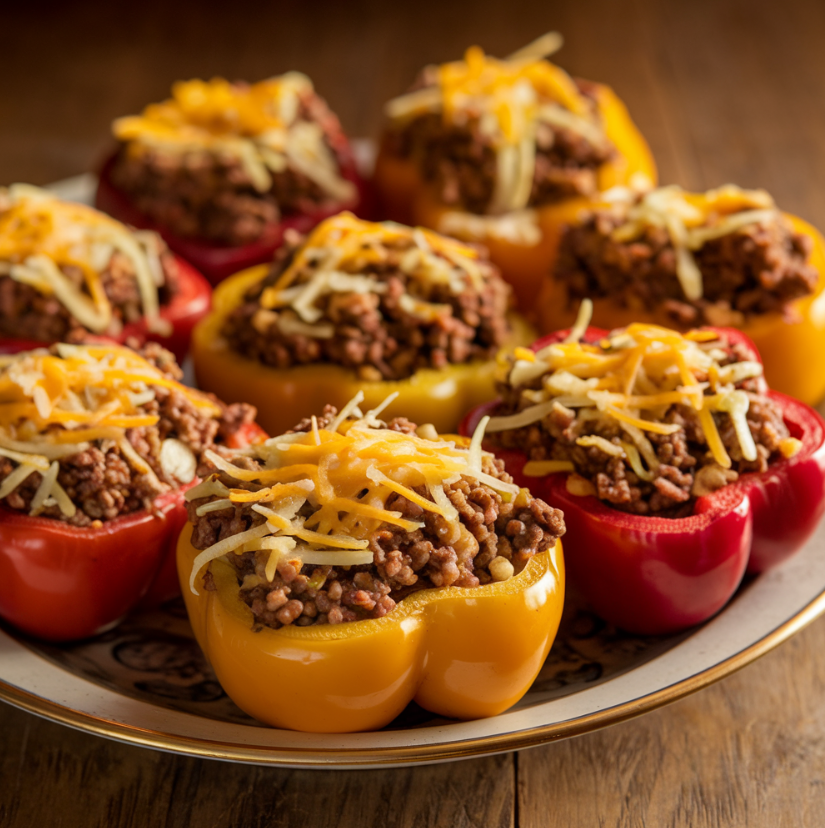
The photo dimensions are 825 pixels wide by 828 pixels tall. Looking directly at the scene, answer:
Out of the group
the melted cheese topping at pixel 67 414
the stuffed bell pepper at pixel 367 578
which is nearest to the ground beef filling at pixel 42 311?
the melted cheese topping at pixel 67 414

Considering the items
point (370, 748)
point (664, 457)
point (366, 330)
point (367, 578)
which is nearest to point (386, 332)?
point (366, 330)

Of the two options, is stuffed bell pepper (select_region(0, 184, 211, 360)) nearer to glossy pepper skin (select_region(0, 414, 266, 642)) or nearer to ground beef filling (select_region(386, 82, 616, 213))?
glossy pepper skin (select_region(0, 414, 266, 642))

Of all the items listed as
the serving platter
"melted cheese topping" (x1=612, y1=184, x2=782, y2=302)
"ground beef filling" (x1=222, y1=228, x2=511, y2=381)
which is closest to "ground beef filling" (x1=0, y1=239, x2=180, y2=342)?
"ground beef filling" (x1=222, y1=228, x2=511, y2=381)

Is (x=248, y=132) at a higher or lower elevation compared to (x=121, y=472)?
higher

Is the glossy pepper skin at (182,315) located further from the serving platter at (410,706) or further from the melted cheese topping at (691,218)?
the melted cheese topping at (691,218)

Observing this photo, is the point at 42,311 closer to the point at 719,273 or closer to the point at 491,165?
the point at 491,165

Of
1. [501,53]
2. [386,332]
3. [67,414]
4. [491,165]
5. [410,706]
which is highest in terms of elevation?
[491,165]
